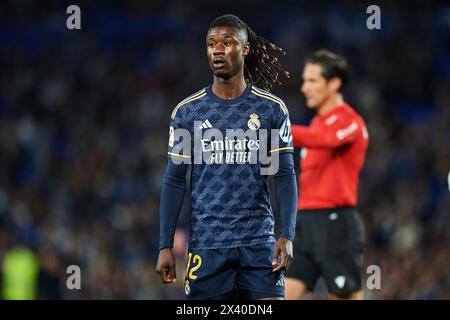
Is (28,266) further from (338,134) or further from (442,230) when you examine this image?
(338,134)

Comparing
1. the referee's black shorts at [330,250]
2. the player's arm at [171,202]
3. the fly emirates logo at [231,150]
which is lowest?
the referee's black shorts at [330,250]

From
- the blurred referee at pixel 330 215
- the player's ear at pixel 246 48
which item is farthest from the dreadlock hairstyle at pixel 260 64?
the blurred referee at pixel 330 215

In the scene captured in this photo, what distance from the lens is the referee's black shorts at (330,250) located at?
256 inches

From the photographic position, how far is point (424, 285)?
1006cm

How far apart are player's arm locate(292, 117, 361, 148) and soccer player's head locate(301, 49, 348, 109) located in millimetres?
273

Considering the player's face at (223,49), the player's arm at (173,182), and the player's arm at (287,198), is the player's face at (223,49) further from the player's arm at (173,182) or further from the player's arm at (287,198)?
the player's arm at (287,198)

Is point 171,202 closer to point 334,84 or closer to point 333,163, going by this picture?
point 333,163

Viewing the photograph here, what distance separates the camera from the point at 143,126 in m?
14.5

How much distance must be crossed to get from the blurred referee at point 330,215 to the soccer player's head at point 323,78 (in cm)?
19

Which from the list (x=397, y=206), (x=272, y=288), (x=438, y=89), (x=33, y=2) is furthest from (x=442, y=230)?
(x=33, y=2)

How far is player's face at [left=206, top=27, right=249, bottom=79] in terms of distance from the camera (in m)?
4.48

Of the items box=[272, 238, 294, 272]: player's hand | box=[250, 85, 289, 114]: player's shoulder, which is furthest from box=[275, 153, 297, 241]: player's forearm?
box=[250, 85, 289, 114]: player's shoulder

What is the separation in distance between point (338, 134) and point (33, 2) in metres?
11.4

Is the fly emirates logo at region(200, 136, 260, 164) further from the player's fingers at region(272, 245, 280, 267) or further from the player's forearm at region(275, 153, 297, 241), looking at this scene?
the player's fingers at region(272, 245, 280, 267)
